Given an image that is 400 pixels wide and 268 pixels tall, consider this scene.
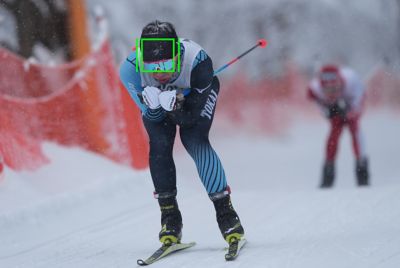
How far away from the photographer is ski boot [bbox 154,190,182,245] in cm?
485

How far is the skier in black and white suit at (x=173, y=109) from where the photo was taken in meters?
4.47

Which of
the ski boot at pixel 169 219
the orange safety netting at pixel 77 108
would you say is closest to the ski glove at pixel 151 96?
the ski boot at pixel 169 219

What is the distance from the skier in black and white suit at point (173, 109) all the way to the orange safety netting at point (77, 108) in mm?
2948

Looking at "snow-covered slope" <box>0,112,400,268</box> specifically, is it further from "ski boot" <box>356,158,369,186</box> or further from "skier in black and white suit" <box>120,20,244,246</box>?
"ski boot" <box>356,158,369,186</box>

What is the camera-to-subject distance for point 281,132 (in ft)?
54.7

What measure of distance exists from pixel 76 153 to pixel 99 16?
1891mm

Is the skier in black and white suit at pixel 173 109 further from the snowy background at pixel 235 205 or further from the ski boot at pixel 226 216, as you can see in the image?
the snowy background at pixel 235 205

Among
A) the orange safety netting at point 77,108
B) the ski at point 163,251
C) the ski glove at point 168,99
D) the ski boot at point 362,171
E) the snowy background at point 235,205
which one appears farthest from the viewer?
the ski boot at point 362,171

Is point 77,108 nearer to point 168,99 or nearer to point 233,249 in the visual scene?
point 168,99

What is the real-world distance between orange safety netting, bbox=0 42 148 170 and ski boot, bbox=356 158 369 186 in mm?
2741

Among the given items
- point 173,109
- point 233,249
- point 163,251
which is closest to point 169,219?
point 163,251

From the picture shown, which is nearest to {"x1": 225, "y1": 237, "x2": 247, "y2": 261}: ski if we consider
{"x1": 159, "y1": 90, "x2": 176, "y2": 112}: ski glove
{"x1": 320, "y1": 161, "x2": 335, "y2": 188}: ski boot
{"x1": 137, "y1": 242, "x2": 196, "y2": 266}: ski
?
{"x1": 137, "y1": 242, "x2": 196, "y2": 266}: ski

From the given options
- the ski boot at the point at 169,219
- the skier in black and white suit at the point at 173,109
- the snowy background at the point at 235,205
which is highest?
the skier in black and white suit at the point at 173,109

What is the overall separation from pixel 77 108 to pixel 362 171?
12.0ft
